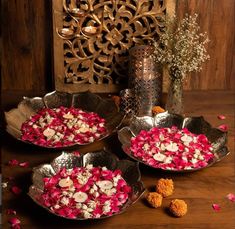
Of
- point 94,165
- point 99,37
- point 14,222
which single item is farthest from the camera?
point 99,37

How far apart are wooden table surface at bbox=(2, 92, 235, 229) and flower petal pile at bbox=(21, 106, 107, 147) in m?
0.04

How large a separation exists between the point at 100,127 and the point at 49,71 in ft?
1.68

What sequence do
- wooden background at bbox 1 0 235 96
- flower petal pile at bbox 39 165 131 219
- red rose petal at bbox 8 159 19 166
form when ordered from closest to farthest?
flower petal pile at bbox 39 165 131 219, red rose petal at bbox 8 159 19 166, wooden background at bbox 1 0 235 96

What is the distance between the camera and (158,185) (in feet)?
4.84

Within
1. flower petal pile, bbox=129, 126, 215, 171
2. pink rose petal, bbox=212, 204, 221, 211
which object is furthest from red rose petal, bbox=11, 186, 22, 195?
pink rose petal, bbox=212, 204, 221, 211

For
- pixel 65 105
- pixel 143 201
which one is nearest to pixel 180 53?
pixel 65 105

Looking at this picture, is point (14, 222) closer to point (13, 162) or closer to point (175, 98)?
point (13, 162)

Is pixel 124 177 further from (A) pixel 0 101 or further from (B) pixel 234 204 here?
(A) pixel 0 101

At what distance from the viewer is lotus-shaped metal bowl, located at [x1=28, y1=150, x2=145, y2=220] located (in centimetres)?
139

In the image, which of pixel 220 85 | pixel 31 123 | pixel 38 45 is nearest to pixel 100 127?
pixel 31 123

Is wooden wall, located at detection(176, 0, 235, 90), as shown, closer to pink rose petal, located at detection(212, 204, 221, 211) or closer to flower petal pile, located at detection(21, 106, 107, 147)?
flower petal pile, located at detection(21, 106, 107, 147)

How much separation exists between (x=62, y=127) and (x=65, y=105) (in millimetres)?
212

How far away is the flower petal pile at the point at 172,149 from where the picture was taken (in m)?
1.55

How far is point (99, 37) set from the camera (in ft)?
6.71
